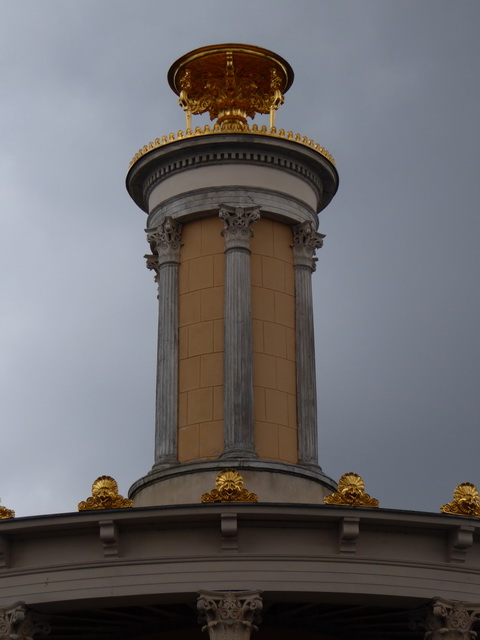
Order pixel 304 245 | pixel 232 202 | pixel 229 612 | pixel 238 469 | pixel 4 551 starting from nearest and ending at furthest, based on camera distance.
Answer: pixel 229 612 < pixel 4 551 < pixel 238 469 < pixel 232 202 < pixel 304 245

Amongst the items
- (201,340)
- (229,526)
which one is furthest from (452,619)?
(201,340)

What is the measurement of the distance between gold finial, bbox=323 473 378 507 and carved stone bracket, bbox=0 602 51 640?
252 inches

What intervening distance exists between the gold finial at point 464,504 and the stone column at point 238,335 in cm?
566

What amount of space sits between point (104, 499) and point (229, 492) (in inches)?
98.8

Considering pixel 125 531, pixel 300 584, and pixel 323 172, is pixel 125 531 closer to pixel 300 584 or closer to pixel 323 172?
pixel 300 584

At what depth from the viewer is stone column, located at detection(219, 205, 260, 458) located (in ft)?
112

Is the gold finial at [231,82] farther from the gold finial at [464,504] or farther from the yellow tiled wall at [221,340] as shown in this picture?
the gold finial at [464,504]

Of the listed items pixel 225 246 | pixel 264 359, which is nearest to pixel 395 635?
pixel 264 359

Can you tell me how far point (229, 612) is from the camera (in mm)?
27828

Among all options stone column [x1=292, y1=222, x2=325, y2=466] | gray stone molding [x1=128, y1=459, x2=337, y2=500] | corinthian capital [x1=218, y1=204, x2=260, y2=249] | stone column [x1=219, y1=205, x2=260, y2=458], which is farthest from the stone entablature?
corinthian capital [x1=218, y1=204, x2=260, y2=249]

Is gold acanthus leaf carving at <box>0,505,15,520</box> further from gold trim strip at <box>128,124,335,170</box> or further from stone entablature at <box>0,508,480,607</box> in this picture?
gold trim strip at <box>128,124,335,170</box>

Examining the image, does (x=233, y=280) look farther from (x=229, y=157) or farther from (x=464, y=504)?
(x=464, y=504)

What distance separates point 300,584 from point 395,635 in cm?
578

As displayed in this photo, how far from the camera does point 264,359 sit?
35531 mm
